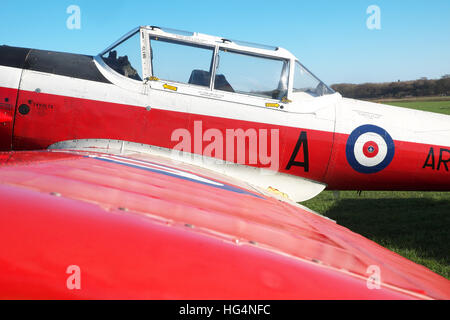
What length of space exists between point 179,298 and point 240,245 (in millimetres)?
372

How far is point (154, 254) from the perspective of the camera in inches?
48.1

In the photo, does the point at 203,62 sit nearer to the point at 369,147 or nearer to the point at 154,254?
the point at 369,147

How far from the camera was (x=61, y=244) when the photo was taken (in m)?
1.17

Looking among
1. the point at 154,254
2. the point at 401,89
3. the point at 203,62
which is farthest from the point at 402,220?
the point at 401,89

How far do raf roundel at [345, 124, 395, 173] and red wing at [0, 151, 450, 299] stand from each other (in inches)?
100

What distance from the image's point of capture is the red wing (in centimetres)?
109

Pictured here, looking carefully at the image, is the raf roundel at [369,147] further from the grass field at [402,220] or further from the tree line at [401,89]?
the tree line at [401,89]

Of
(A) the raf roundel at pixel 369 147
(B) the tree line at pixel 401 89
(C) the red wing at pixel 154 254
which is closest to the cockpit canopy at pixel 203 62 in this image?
(A) the raf roundel at pixel 369 147

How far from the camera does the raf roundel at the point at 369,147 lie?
4.45 m

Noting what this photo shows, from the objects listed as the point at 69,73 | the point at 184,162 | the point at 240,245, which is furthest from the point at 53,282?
the point at 69,73

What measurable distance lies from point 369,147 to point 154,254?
12.6 ft

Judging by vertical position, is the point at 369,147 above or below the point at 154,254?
above

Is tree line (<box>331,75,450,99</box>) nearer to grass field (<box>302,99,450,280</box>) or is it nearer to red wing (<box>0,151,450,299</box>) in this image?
grass field (<box>302,99,450,280</box>)

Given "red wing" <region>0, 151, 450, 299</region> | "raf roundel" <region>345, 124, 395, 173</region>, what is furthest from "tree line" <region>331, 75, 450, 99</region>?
"red wing" <region>0, 151, 450, 299</region>
